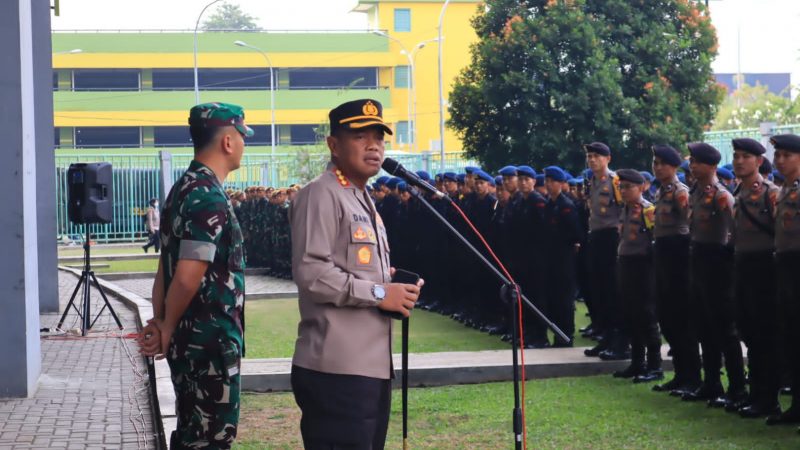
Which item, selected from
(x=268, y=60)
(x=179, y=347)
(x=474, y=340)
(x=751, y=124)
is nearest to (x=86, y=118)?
(x=268, y=60)

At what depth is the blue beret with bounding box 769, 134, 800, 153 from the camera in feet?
27.9

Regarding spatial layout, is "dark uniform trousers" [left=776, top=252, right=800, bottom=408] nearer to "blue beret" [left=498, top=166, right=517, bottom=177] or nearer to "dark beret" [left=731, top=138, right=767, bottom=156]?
"dark beret" [left=731, top=138, right=767, bottom=156]

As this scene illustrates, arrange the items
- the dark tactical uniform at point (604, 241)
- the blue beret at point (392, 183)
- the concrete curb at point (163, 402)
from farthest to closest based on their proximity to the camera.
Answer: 1. the blue beret at point (392, 183)
2. the dark tactical uniform at point (604, 241)
3. the concrete curb at point (163, 402)

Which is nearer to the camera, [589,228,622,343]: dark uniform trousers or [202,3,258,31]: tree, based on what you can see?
[589,228,622,343]: dark uniform trousers

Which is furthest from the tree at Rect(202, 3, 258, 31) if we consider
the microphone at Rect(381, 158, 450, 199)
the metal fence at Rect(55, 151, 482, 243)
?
the microphone at Rect(381, 158, 450, 199)

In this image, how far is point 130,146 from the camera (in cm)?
6475

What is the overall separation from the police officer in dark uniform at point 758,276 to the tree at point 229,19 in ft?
306

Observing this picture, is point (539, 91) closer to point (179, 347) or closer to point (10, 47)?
point (10, 47)

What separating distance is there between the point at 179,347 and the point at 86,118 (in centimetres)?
5868

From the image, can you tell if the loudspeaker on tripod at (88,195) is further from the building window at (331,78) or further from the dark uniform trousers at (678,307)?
the building window at (331,78)

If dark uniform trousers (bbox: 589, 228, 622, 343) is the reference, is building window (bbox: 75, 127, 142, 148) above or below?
above

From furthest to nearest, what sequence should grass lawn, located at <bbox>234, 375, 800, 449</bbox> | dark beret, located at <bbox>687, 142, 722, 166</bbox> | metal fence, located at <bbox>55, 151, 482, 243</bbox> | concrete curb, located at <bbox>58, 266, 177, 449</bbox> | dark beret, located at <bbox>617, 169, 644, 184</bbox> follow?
metal fence, located at <bbox>55, 151, 482, 243</bbox> < dark beret, located at <bbox>617, 169, 644, 184</bbox> < dark beret, located at <bbox>687, 142, 722, 166</bbox> < grass lawn, located at <bbox>234, 375, 800, 449</bbox> < concrete curb, located at <bbox>58, 266, 177, 449</bbox>

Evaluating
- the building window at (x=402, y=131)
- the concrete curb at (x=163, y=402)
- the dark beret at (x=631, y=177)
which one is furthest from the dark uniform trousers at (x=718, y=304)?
the building window at (x=402, y=131)

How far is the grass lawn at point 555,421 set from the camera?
27.6ft
